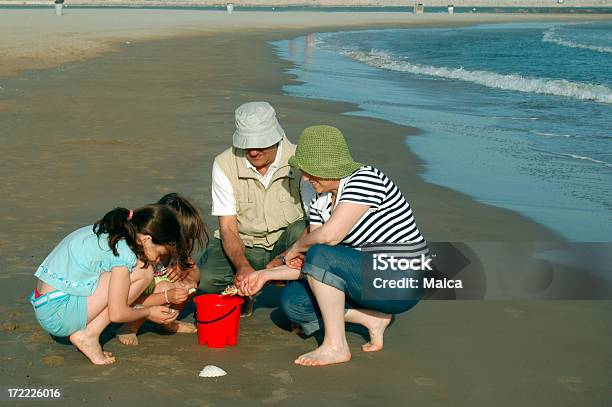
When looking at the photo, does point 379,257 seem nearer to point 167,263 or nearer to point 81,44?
point 167,263

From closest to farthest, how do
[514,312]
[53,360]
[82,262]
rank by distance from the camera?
[82,262] → [53,360] → [514,312]

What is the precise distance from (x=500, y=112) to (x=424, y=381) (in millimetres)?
10331

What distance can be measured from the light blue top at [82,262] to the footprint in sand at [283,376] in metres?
0.79

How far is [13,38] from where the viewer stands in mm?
29125

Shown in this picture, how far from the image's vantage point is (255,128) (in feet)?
15.3

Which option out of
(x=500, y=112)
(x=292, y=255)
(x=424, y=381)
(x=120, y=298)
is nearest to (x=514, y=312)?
(x=424, y=381)

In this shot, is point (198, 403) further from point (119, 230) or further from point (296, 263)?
point (296, 263)

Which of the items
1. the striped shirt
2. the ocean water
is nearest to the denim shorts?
the striped shirt

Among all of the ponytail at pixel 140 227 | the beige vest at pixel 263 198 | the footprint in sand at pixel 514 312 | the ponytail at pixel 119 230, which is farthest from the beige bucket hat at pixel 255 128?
the footprint in sand at pixel 514 312

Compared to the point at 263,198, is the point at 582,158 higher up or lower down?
lower down

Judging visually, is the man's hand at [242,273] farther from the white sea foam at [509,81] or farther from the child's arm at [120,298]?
the white sea foam at [509,81]

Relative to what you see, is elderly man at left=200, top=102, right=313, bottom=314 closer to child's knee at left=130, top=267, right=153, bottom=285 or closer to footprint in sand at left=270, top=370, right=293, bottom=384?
child's knee at left=130, top=267, right=153, bottom=285

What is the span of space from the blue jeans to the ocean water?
241 centimetres

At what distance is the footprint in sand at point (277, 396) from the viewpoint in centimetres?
383
